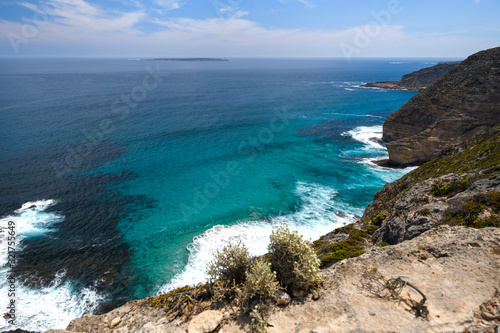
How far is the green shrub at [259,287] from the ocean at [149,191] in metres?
14.5

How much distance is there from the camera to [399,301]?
26.7ft

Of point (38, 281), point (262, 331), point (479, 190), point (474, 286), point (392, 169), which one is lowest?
point (38, 281)

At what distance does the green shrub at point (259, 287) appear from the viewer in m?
8.27

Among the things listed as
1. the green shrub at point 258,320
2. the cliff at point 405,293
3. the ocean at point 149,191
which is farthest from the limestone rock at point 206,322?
the ocean at point 149,191

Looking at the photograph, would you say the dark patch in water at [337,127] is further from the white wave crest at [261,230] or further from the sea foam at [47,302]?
the sea foam at [47,302]

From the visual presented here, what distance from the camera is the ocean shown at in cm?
2145

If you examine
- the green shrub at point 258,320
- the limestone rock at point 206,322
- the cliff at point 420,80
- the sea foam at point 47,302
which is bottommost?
the sea foam at point 47,302

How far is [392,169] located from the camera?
4038cm

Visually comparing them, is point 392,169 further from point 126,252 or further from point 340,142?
point 126,252

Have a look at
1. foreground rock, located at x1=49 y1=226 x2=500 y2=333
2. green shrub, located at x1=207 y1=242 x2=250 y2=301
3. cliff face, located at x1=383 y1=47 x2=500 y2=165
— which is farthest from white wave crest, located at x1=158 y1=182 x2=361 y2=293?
cliff face, located at x1=383 y1=47 x2=500 y2=165

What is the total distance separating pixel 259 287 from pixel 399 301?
15.2 ft

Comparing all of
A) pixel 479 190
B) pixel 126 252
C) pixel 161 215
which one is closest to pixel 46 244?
pixel 126 252

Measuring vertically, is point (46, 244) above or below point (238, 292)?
below

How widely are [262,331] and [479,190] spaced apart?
14.5 m
